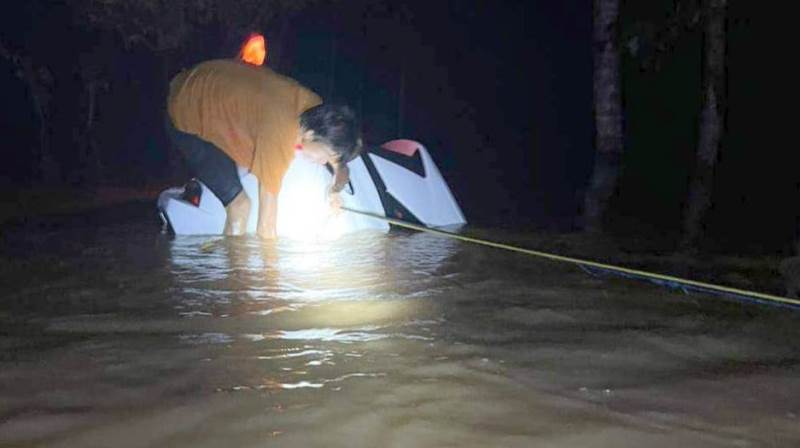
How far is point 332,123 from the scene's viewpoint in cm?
682

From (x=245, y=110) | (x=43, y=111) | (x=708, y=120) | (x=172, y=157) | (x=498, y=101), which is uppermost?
(x=498, y=101)

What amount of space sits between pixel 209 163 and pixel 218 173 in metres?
0.11

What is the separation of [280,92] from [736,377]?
4.16 metres

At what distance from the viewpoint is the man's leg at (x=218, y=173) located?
782cm

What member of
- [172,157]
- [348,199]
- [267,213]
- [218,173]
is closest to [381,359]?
[267,213]

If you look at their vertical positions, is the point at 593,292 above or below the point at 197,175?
below

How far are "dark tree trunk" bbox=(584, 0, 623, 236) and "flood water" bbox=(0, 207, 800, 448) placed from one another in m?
3.89

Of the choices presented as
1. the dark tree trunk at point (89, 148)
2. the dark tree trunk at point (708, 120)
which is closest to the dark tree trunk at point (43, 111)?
the dark tree trunk at point (89, 148)

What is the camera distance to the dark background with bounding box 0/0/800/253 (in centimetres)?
1034

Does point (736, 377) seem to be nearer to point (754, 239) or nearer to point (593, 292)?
point (593, 292)

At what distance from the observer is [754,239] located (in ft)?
29.2

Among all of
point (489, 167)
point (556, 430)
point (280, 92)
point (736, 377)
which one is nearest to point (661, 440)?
point (556, 430)

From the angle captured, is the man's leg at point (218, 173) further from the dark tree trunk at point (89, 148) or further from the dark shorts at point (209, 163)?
the dark tree trunk at point (89, 148)

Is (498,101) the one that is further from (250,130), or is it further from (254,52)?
(250,130)
